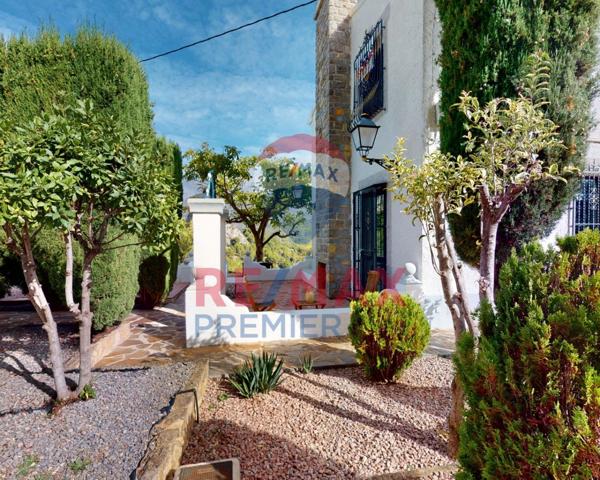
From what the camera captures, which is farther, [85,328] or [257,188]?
[257,188]

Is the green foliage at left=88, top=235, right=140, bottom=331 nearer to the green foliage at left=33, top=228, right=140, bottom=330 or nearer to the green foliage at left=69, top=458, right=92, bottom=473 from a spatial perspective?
the green foliage at left=33, top=228, right=140, bottom=330

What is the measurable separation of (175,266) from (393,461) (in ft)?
21.9

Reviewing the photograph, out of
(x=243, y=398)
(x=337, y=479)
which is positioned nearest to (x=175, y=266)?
(x=243, y=398)

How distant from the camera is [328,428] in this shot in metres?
2.49

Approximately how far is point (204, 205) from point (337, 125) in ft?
16.5

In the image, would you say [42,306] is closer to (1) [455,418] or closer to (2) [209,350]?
(2) [209,350]

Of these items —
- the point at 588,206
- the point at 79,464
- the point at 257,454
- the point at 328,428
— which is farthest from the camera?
the point at 588,206

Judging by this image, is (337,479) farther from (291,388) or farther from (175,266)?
(175,266)

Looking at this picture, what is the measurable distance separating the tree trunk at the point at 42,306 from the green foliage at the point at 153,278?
4051 mm

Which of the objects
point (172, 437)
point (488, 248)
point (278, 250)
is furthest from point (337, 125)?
point (278, 250)

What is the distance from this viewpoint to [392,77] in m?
5.98

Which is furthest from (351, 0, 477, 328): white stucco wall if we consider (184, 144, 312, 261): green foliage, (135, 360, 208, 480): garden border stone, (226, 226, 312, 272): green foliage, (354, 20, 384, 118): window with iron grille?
(226, 226, 312, 272): green foliage

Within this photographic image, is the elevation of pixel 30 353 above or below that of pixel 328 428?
above

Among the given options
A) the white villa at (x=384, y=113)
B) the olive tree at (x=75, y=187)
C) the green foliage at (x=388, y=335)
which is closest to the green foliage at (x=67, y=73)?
the olive tree at (x=75, y=187)
